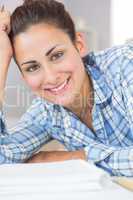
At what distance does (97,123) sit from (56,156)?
6.1 inches

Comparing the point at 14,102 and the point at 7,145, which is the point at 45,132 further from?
the point at 14,102

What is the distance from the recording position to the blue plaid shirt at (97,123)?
44.1 inches

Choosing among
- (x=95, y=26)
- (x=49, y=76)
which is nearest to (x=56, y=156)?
(x=49, y=76)

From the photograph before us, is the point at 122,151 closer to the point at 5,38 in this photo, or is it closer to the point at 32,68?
the point at 32,68

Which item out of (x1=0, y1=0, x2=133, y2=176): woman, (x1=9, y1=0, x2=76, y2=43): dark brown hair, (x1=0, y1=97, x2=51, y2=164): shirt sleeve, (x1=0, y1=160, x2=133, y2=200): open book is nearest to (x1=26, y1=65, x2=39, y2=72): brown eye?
(x1=0, y1=0, x2=133, y2=176): woman

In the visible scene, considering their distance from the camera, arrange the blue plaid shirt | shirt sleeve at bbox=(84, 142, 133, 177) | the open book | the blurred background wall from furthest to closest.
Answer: the blurred background wall → the blue plaid shirt → shirt sleeve at bbox=(84, 142, 133, 177) → the open book

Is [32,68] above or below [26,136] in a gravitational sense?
above

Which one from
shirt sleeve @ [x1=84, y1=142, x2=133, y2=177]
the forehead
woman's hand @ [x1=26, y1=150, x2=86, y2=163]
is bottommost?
woman's hand @ [x1=26, y1=150, x2=86, y2=163]

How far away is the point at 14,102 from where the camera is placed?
3.18 metres

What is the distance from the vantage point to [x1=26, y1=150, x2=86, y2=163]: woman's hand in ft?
3.73

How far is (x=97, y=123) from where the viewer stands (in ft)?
3.93

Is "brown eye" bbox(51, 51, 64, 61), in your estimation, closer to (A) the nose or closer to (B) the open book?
(A) the nose

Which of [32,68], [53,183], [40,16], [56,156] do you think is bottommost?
[56,156]

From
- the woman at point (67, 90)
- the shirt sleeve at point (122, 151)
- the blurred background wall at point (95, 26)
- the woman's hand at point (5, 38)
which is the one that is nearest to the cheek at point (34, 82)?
the woman at point (67, 90)
